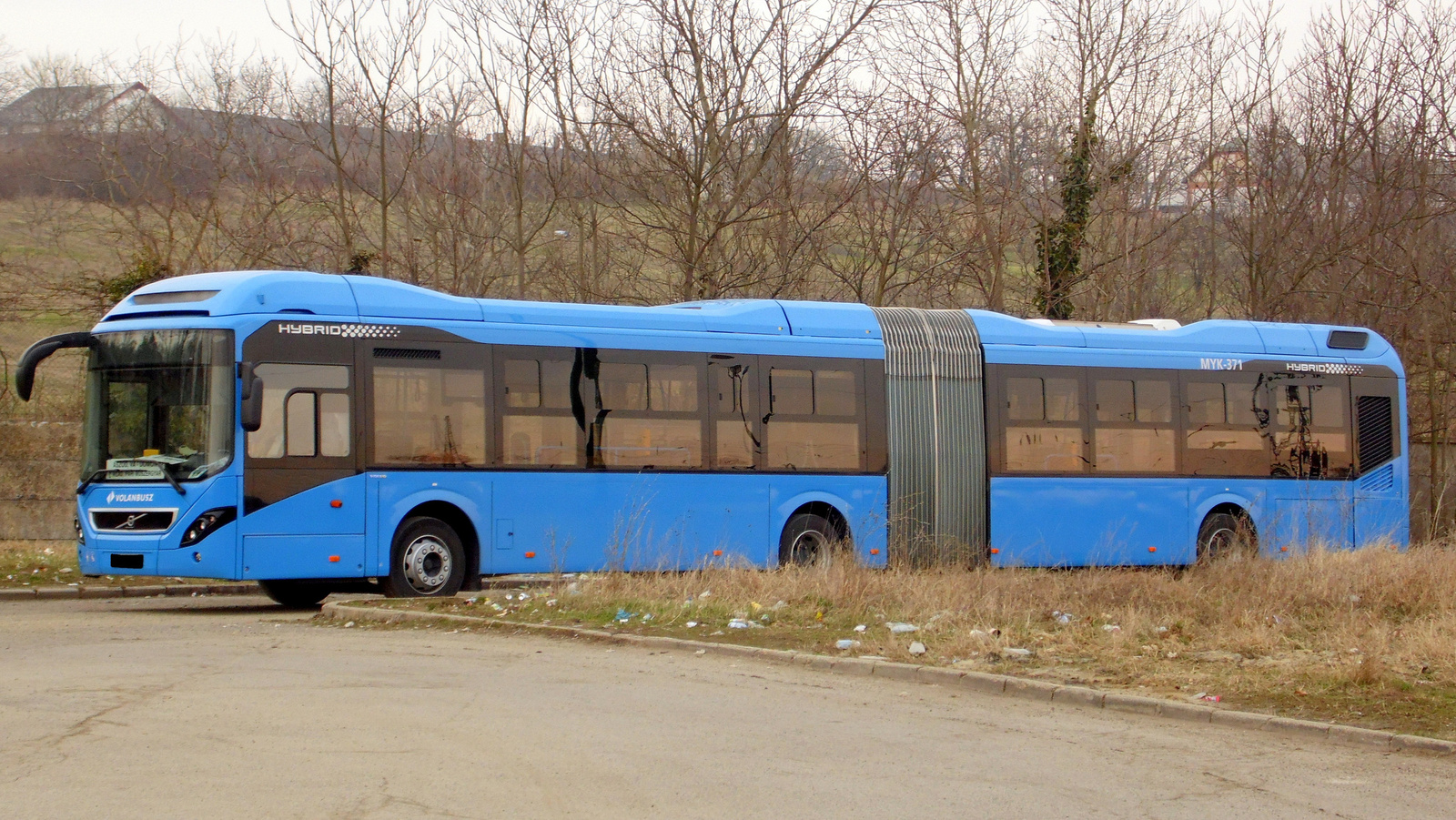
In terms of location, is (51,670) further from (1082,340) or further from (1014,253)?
(1014,253)

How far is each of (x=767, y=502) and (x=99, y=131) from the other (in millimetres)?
16738

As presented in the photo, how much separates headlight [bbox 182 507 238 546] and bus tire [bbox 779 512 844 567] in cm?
606

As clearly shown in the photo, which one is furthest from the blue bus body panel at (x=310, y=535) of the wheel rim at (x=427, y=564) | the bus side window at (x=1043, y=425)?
the bus side window at (x=1043, y=425)

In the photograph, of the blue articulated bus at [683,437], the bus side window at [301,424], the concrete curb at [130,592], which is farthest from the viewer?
the concrete curb at [130,592]

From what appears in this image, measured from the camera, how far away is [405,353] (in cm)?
1478

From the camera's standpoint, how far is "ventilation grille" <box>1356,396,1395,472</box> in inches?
802

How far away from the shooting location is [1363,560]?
14953mm

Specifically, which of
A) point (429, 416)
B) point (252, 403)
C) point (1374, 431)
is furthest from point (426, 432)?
point (1374, 431)

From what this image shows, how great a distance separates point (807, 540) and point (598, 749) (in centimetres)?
982

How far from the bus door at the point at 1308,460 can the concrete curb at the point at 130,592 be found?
13.4m

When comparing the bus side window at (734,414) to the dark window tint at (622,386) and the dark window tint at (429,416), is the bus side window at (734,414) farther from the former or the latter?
the dark window tint at (429,416)

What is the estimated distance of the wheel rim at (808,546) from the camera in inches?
659

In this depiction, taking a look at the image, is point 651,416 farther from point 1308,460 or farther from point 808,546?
point 1308,460

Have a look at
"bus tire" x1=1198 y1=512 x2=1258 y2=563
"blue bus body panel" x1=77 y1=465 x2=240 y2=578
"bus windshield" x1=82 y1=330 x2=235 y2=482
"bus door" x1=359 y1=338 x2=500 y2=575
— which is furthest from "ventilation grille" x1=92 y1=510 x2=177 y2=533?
"bus tire" x1=1198 y1=512 x2=1258 y2=563
